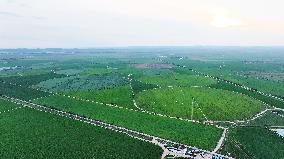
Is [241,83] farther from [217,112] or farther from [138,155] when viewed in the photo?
[138,155]

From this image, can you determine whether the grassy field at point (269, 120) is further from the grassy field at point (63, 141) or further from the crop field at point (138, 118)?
the grassy field at point (63, 141)

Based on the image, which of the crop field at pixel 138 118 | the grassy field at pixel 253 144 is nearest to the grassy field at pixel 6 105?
the crop field at pixel 138 118

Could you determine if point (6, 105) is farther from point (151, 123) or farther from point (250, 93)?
point (250, 93)

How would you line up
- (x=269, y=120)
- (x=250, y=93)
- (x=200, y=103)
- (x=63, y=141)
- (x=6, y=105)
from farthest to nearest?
(x=250, y=93), (x=200, y=103), (x=6, y=105), (x=269, y=120), (x=63, y=141)

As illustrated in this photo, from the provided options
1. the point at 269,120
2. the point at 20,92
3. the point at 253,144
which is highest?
the point at 20,92

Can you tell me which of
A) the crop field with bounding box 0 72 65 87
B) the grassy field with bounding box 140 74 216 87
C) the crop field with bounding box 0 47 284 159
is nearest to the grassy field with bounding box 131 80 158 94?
the crop field with bounding box 0 47 284 159

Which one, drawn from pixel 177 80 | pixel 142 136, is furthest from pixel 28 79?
pixel 142 136
